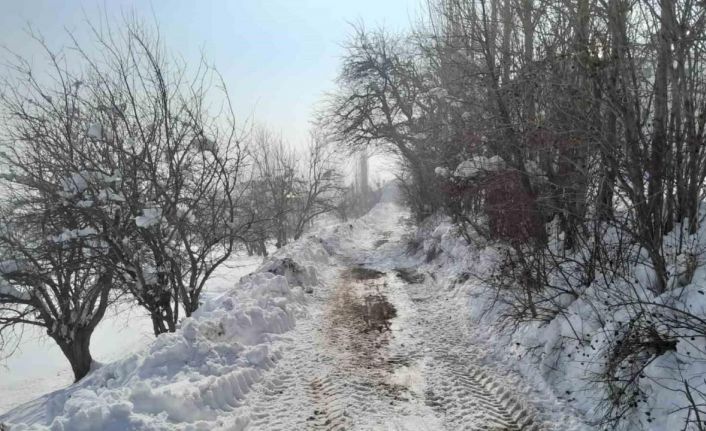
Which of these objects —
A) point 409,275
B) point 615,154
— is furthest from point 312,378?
point 409,275

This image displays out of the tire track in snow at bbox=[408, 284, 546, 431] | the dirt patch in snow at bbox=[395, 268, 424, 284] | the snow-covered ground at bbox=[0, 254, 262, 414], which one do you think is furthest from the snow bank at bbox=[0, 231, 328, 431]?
the snow-covered ground at bbox=[0, 254, 262, 414]

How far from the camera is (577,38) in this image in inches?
231

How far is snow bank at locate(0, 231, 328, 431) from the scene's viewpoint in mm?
4048

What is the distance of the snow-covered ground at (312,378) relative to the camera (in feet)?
14.1

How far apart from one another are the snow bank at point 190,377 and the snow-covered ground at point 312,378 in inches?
0.5

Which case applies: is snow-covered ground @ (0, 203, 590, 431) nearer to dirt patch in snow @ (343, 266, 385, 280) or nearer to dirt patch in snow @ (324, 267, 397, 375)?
dirt patch in snow @ (324, 267, 397, 375)

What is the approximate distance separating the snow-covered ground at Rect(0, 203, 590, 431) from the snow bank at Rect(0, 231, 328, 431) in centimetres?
1

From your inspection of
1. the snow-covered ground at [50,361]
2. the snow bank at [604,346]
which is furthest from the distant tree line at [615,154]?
the snow-covered ground at [50,361]

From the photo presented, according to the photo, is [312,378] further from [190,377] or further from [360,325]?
[360,325]

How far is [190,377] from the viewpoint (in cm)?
511

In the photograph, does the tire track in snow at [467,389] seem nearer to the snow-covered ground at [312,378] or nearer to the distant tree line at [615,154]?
the snow-covered ground at [312,378]

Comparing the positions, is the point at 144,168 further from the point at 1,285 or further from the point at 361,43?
the point at 361,43

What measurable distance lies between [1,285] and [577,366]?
12106 millimetres

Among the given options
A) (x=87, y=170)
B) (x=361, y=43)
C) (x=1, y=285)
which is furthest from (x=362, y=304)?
(x=361, y=43)
